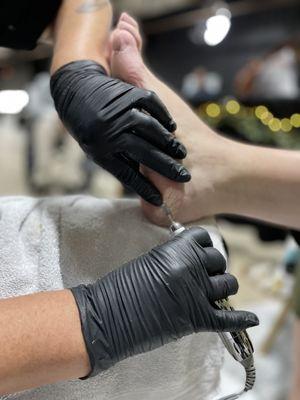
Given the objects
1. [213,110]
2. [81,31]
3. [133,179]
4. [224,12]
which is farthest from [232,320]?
[224,12]

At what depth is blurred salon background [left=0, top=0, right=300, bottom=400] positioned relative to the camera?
1.78m

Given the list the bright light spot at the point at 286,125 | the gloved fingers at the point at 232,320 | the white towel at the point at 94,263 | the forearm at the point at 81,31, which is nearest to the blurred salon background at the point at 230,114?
the bright light spot at the point at 286,125

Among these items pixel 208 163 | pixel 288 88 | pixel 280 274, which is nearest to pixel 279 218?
pixel 208 163

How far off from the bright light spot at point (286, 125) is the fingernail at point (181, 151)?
61.8 inches

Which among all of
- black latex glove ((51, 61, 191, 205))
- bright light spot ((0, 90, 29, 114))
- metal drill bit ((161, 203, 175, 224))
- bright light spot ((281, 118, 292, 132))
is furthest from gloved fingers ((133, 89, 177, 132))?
bright light spot ((281, 118, 292, 132))

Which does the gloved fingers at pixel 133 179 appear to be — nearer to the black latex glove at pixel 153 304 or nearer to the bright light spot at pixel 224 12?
the black latex glove at pixel 153 304

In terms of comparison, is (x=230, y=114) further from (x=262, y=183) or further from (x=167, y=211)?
(x=167, y=211)

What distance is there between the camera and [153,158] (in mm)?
609

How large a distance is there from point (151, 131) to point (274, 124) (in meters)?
1.65

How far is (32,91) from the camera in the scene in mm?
3340

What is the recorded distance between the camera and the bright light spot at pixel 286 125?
2.10 meters

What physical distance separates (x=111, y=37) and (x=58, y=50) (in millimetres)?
96

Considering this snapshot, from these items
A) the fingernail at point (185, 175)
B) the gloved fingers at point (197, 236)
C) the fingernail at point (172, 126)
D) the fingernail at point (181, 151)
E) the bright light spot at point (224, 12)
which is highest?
the fingernail at point (172, 126)

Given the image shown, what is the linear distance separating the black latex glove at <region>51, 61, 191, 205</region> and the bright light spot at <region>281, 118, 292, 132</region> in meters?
1.58
